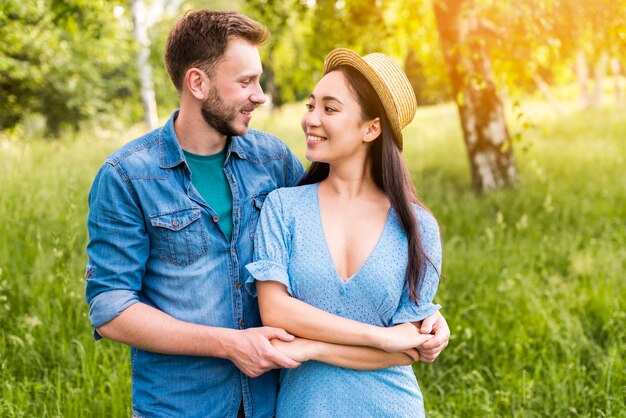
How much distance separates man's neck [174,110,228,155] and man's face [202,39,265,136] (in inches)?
1.1

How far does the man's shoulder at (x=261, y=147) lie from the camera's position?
249cm

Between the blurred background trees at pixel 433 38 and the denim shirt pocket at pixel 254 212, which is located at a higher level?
the blurred background trees at pixel 433 38

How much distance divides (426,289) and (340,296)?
1.07 ft

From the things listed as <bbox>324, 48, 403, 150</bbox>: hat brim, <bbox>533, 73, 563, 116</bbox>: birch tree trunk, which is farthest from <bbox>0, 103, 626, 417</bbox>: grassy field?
<bbox>533, 73, 563, 116</bbox>: birch tree trunk

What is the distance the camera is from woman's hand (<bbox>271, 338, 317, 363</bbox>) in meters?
2.09

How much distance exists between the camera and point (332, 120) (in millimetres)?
2361

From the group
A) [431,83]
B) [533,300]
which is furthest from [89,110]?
[533,300]

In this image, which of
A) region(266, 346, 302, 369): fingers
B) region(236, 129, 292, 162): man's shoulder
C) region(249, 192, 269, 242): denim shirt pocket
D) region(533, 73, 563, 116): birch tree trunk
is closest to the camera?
region(266, 346, 302, 369): fingers

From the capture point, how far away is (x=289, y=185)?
2633 mm

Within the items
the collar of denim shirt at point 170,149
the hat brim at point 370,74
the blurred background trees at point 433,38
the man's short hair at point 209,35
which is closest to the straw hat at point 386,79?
the hat brim at point 370,74

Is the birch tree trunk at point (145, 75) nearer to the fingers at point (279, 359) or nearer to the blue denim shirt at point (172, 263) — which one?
the blue denim shirt at point (172, 263)

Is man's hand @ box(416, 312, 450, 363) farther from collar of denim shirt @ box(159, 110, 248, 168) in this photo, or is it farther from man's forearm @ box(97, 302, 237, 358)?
collar of denim shirt @ box(159, 110, 248, 168)

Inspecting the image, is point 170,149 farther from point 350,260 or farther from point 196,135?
point 350,260

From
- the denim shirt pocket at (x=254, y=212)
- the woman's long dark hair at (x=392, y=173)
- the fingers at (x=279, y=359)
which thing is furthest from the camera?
the denim shirt pocket at (x=254, y=212)
